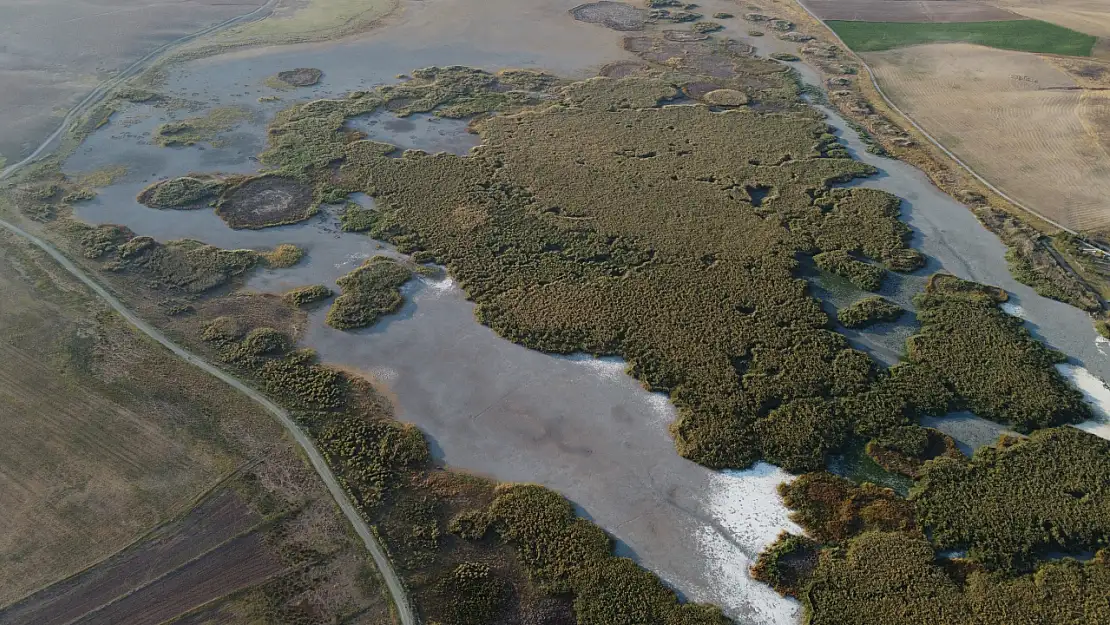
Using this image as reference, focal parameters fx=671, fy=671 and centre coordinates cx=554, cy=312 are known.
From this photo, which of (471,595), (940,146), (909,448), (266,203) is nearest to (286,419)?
(471,595)

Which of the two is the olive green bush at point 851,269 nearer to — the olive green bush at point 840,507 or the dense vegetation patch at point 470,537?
the olive green bush at point 840,507

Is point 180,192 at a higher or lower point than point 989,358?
higher

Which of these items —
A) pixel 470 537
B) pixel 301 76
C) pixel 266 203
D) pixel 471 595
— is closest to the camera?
pixel 471 595

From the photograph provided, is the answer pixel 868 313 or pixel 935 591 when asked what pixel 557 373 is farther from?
pixel 935 591

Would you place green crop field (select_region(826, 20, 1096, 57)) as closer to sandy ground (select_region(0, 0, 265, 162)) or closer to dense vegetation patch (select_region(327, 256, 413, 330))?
dense vegetation patch (select_region(327, 256, 413, 330))

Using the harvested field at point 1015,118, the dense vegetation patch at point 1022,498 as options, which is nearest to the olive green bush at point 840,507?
the dense vegetation patch at point 1022,498

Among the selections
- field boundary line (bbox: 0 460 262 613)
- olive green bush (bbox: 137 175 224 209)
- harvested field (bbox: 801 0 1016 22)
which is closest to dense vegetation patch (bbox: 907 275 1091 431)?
field boundary line (bbox: 0 460 262 613)
